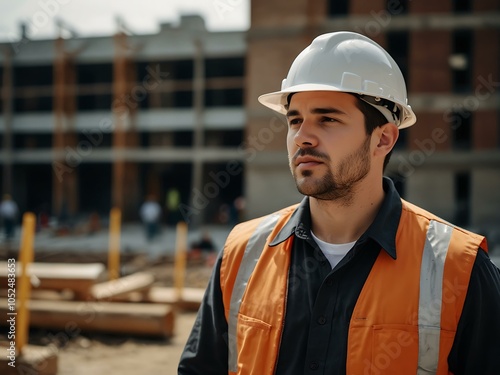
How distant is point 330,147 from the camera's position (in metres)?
1.97

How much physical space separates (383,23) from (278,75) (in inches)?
224

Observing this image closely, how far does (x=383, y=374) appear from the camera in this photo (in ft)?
5.64

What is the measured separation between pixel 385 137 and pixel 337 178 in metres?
0.39

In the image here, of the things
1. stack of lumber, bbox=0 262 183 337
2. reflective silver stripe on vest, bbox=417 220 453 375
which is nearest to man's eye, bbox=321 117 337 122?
reflective silver stripe on vest, bbox=417 220 453 375

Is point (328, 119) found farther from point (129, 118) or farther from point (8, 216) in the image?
point (129, 118)

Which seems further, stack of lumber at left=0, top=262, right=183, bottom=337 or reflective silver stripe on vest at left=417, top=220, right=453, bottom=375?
stack of lumber at left=0, top=262, right=183, bottom=337

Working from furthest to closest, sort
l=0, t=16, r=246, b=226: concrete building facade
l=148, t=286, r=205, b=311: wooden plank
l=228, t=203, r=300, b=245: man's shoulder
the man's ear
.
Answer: l=0, t=16, r=246, b=226: concrete building facade < l=148, t=286, r=205, b=311: wooden plank < l=228, t=203, r=300, b=245: man's shoulder < the man's ear

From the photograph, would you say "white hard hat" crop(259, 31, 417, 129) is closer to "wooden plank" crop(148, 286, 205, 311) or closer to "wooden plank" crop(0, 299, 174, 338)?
"wooden plank" crop(0, 299, 174, 338)

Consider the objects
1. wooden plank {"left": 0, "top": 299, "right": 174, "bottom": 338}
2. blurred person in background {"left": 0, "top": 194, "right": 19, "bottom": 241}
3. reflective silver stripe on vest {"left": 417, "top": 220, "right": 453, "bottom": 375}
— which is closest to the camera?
reflective silver stripe on vest {"left": 417, "top": 220, "right": 453, "bottom": 375}

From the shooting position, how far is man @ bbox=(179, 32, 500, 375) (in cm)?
174

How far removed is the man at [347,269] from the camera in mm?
1743

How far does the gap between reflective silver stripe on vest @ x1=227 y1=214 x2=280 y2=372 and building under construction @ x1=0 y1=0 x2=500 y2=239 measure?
2024 cm

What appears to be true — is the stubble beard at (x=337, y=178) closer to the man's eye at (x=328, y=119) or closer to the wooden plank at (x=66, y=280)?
the man's eye at (x=328, y=119)

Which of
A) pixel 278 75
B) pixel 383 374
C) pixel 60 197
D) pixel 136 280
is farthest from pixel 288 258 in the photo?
pixel 60 197
